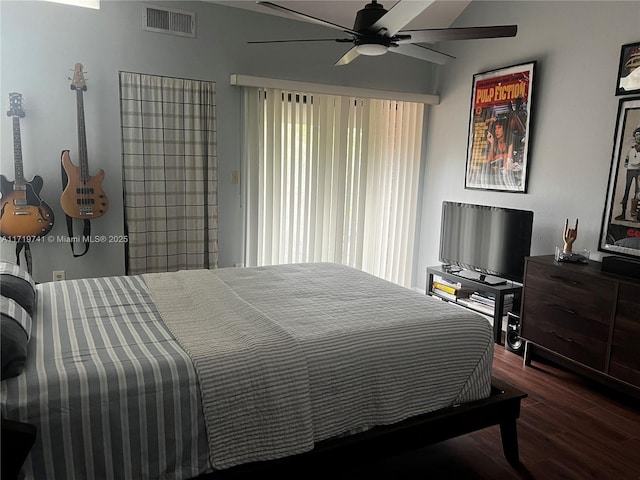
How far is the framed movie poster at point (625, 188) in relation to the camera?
290 cm

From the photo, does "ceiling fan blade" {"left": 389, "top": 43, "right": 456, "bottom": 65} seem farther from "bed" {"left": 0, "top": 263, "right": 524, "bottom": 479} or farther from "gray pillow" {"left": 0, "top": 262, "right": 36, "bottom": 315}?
"gray pillow" {"left": 0, "top": 262, "right": 36, "bottom": 315}

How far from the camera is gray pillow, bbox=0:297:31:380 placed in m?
1.39

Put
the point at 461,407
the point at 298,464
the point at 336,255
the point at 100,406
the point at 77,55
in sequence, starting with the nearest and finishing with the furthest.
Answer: the point at 100,406
the point at 298,464
the point at 461,407
the point at 77,55
the point at 336,255

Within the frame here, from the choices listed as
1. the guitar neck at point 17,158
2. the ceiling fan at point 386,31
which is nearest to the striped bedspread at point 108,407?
the ceiling fan at point 386,31

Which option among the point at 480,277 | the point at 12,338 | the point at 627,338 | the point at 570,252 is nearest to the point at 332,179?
the point at 480,277

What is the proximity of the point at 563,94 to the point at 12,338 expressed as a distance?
11.9 feet

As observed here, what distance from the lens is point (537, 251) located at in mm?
3631

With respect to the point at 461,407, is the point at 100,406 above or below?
above

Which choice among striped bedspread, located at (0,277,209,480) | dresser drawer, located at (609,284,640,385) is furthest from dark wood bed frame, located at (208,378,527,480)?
dresser drawer, located at (609,284,640,385)

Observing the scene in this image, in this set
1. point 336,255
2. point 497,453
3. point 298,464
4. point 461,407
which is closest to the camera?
point 298,464

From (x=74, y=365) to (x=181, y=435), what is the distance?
41 cm

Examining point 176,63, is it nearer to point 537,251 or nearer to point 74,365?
point 74,365

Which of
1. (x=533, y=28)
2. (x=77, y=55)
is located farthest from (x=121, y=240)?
(x=533, y=28)

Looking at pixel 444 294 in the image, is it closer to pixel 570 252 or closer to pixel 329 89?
pixel 570 252
